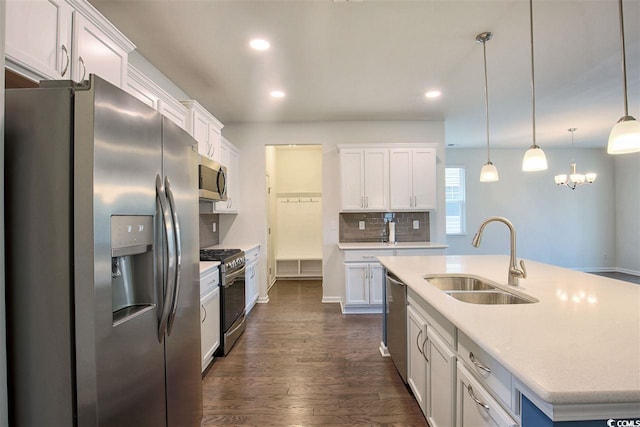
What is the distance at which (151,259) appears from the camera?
130cm

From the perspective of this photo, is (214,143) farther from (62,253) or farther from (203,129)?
(62,253)

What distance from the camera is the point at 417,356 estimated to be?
1.90m

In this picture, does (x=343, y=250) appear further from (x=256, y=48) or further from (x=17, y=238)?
(x=17, y=238)

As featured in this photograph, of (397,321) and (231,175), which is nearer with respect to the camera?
(397,321)

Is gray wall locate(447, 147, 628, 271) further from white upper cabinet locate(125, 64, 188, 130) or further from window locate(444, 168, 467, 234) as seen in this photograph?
white upper cabinet locate(125, 64, 188, 130)

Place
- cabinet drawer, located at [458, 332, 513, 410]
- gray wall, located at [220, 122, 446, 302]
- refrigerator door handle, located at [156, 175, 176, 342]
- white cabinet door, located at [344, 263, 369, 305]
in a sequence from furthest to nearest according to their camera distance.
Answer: gray wall, located at [220, 122, 446, 302]
white cabinet door, located at [344, 263, 369, 305]
refrigerator door handle, located at [156, 175, 176, 342]
cabinet drawer, located at [458, 332, 513, 410]

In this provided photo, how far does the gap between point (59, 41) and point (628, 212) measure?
30.6 feet

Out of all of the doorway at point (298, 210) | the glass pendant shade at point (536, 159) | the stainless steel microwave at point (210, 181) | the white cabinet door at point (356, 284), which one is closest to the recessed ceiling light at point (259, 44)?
the stainless steel microwave at point (210, 181)

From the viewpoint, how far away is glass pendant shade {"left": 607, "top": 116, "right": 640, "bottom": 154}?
4.59ft

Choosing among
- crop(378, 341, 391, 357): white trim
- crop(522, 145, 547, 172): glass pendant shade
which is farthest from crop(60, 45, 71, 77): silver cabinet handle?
crop(378, 341, 391, 357): white trim

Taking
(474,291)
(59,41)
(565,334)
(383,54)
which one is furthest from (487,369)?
(383,54)

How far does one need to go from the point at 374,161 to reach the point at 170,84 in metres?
2.67

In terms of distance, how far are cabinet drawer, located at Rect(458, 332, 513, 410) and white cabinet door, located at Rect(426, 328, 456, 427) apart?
11cm

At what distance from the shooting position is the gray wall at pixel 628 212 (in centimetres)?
627
